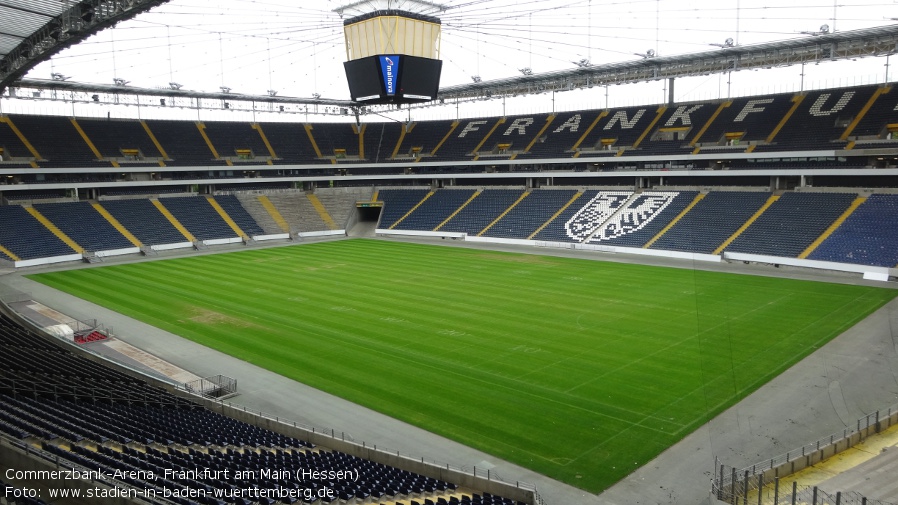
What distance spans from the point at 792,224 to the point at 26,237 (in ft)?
177

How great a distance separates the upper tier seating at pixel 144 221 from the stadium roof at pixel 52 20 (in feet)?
99.2

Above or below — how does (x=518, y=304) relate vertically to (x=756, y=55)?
below

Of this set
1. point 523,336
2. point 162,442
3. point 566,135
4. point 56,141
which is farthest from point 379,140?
point 162,442

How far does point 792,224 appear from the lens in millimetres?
39469

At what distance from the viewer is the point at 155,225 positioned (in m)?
52.7

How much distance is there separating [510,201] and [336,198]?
1977cm

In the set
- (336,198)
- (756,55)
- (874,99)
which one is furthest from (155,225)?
(874,99)

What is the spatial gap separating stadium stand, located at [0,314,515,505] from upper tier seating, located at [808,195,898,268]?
31915 mm

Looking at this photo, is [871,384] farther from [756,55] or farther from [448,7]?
[756,55]

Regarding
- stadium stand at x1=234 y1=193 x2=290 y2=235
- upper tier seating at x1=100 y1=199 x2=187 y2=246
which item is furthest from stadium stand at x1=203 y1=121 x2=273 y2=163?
upper tier seating at x1=100 y1=199 x2=187 y2=246

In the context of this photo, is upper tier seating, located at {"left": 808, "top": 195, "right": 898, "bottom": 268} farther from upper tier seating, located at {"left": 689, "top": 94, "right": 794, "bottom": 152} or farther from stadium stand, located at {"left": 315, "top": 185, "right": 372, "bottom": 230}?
stadium stand, located at {"left": 315, "top": 185, "right": 372, "bottom": 230}

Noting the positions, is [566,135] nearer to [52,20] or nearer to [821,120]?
[821,120]

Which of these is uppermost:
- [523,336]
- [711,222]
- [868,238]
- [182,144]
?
A: [182,144]

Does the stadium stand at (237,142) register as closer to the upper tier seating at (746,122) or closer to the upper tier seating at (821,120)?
the upper tier seating at (746,122)
